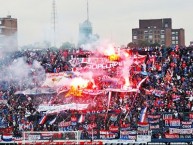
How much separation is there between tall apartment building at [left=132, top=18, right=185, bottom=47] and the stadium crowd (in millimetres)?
58585

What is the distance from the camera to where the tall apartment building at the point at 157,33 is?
95.1m

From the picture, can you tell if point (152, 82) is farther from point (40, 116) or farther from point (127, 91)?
A: point (40, 116)

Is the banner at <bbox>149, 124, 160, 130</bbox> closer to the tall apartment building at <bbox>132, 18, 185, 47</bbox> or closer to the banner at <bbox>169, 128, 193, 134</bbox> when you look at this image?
the banner at <bbox>169, 128, 193, 134</bbox>

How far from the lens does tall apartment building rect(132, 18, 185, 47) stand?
9512cm

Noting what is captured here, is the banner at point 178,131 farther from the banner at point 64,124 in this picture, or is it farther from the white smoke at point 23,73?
the white smoke at point 23,73

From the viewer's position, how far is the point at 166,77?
34.1m

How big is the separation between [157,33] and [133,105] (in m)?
66.5

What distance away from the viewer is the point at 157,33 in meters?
97.9

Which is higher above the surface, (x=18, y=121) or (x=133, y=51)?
(x=133, y=51)

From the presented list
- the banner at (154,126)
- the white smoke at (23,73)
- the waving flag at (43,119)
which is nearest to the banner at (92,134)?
the banner at (154,126)

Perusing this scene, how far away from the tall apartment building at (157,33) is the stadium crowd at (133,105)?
58.6m

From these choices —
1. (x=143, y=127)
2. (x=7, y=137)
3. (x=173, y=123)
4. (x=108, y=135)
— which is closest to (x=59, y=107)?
(x=7, y=137)

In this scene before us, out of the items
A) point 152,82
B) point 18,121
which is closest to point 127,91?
point 152,82

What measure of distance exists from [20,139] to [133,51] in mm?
10354
